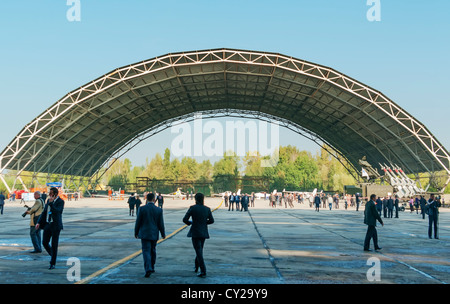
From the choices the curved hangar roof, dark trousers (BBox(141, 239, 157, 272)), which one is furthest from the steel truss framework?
dark trousers (BBox(141, 239, 157, 272))

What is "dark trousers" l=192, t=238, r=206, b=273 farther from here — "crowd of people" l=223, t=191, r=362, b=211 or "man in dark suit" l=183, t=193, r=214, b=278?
"crowd of people" l=223, t=191, r=362, b=211

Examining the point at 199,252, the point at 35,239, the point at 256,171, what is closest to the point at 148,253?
the point at 199,252

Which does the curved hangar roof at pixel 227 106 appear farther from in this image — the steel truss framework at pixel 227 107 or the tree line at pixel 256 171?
the tree line at pixel 256 171

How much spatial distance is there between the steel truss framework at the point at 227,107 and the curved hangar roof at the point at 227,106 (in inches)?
5.0

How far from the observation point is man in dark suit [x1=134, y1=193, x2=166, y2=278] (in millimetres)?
8172

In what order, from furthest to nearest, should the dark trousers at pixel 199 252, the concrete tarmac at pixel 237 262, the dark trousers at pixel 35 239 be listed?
the dark trousers at pixel 35 239 → the dark trousers at pixel 199 252 → the concrete tarmac at pixel 237 262

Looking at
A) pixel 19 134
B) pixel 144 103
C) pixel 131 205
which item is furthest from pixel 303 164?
pixel 131 205

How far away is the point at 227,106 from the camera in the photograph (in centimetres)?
6606

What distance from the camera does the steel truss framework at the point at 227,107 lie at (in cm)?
4659

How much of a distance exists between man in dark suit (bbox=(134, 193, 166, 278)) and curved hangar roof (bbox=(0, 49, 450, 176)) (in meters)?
38.9

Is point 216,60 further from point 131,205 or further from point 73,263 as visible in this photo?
point 73,263

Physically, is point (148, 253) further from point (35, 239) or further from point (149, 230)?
point (35, 239)

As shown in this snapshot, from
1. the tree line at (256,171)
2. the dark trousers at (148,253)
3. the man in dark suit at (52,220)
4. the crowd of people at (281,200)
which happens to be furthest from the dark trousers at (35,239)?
the tree line at (256,171)

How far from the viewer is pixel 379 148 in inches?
2206
